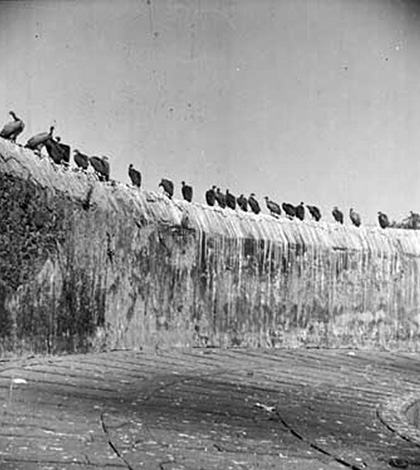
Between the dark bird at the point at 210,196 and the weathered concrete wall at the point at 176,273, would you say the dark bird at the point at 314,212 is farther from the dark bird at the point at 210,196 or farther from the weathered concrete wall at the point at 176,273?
the dark bird at the point at 210,196

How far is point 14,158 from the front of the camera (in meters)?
8.09

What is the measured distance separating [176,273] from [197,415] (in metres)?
5.14

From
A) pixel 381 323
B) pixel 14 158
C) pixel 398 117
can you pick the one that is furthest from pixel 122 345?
pixel 398 117

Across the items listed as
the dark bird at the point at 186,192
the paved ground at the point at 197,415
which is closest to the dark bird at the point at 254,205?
the dark bird at the point at 186,192

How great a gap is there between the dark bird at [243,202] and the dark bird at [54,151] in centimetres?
461

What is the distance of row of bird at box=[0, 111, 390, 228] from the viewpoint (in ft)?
30.0

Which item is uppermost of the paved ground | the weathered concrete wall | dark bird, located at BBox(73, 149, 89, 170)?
dark bird, located at BBox(73, 149, 89, 170)

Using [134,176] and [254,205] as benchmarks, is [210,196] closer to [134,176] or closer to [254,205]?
[254,205]

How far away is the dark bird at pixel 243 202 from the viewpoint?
1349 centimetres

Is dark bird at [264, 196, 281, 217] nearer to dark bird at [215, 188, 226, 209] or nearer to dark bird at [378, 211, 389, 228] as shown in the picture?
dark bird at [215, 188, 226, 209]

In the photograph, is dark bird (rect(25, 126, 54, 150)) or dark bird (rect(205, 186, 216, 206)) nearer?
dark bird (rect(25, 126, 54, 150))

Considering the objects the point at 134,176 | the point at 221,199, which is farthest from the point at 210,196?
the point at 134,176

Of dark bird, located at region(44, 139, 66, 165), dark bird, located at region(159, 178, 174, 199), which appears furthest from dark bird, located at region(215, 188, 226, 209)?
dark bird, located at region(44, 139, 66, 165)

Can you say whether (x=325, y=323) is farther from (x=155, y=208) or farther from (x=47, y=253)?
(x=47, y=253)
